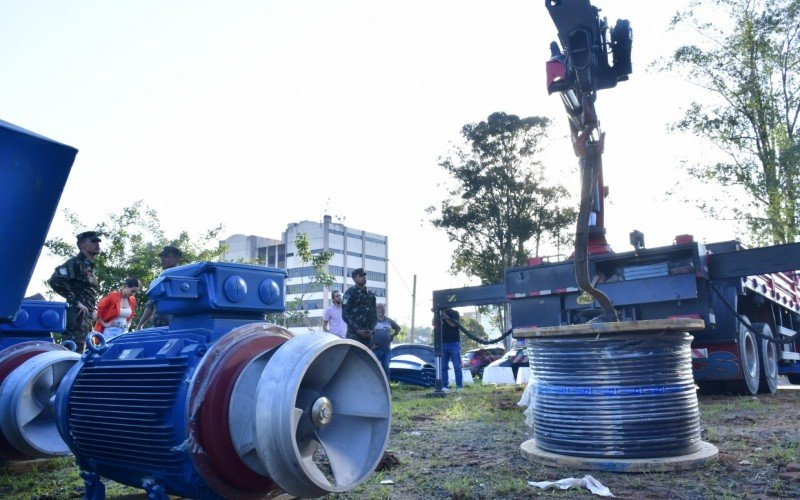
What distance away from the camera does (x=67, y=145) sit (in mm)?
2426

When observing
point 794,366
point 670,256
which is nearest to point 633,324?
point 670,256

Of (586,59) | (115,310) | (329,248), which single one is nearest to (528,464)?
(586,59)

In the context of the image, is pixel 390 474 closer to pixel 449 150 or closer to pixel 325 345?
pixel 325 345

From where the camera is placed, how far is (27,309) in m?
4.17

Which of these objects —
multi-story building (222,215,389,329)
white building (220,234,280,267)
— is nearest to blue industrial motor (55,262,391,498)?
multi-story building (222,215,389,329)

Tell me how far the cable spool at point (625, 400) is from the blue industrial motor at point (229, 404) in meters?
1.71

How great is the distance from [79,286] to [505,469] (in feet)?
13.4

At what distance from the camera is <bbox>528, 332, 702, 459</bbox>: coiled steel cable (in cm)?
352

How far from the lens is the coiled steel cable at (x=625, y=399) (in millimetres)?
3521

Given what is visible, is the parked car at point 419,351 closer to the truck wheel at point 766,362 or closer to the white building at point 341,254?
the truck wheel at point 766,362

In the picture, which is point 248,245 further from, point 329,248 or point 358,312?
point 358,312

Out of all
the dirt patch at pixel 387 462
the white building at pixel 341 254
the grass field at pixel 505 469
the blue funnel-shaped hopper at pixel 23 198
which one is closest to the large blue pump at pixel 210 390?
the blue funnel-shaped hopper at pixel 23 198

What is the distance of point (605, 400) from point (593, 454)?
0.34 m

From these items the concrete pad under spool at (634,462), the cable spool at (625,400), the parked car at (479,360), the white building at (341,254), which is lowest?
the parked car at (479,360)
